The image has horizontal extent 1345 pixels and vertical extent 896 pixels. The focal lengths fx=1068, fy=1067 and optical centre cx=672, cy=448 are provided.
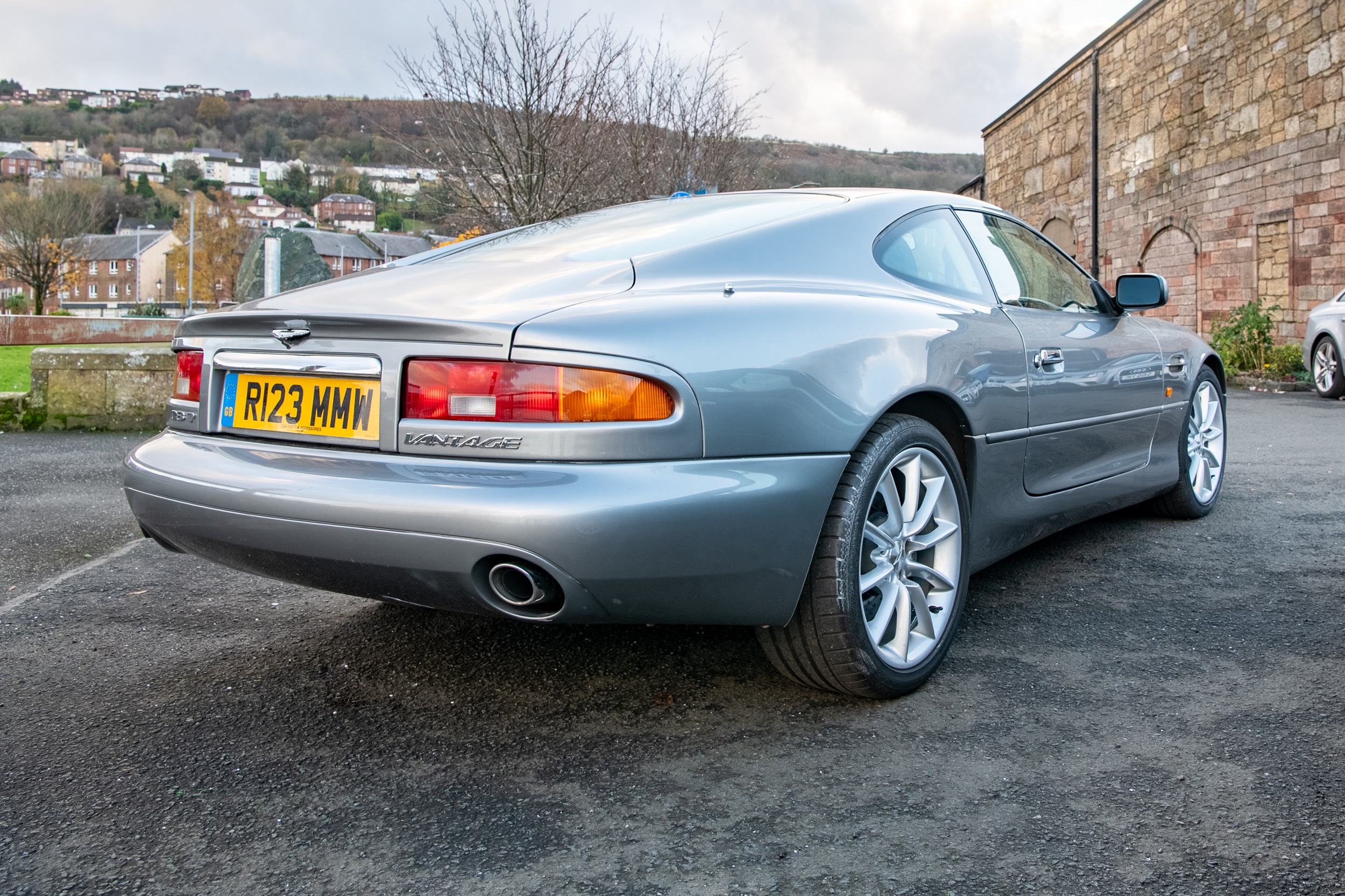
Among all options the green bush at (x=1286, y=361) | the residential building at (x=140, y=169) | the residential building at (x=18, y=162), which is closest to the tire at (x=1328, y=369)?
the green bush at (x=1286, y=361)

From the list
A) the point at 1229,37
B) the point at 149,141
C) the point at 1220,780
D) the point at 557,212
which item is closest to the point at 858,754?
the point at 1220,780

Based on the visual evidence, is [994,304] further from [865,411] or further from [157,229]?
[157,229]

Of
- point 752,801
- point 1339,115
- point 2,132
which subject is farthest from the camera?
point 2,132

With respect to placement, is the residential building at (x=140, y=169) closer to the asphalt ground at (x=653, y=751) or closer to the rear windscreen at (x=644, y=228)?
the rear windscreen at (x=644, y=228)

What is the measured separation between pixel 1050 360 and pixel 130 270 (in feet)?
429

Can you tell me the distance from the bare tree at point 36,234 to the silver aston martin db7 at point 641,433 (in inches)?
2831

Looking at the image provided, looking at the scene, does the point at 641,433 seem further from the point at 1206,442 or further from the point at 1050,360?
the point at 1206,442

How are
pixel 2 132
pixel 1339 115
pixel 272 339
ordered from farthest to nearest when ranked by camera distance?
1. pixel 2 132
2. pixel 1339 115
3. pixel 272 339

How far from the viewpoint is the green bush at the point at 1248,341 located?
13.9 meters

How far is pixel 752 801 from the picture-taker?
2.04 m

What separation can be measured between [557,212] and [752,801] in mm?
13882

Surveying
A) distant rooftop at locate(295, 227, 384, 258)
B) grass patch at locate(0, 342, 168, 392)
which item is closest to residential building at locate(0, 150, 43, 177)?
distant rooftop at locate(295, 227, 384, 258)

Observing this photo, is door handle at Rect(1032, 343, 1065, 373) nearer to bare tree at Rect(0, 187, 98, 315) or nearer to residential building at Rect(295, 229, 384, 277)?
bare tree at Rect(0, 187, 98, 315)

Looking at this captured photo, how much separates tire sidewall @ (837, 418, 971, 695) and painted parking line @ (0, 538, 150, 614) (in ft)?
8.68
